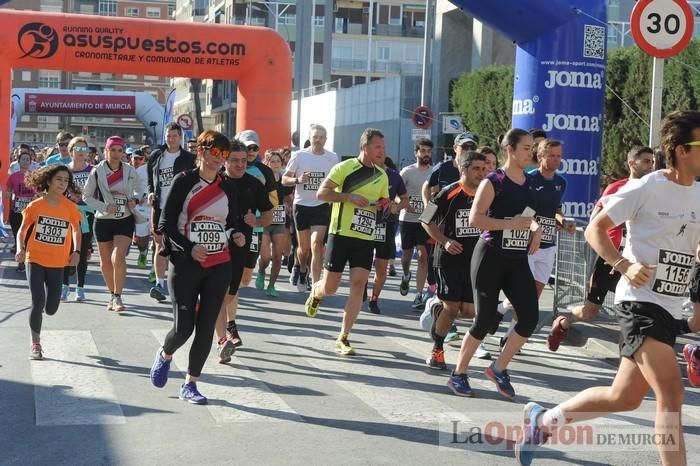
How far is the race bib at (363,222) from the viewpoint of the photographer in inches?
376

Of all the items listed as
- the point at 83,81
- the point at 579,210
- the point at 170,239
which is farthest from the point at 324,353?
the point at 83,81

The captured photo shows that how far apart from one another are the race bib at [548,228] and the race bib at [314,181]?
4.32m

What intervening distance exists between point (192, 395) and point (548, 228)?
12.4 feet

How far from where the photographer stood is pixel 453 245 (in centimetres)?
895

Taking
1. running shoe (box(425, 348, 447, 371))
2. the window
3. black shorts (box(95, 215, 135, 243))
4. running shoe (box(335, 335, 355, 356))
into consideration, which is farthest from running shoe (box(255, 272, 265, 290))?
the window

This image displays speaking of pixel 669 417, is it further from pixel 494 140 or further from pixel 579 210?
pixel 494 140

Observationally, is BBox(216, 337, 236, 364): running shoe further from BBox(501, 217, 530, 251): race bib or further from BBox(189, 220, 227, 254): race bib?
BBox(501, 217, 530, 251): race bib

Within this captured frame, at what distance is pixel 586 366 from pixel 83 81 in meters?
109

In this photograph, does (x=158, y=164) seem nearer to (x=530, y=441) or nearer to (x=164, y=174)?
(x=164, y=174)

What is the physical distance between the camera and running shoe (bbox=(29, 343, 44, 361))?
895 cm

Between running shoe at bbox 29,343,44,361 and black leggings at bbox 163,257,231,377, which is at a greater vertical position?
black leggings at bbox 163,257,231,377

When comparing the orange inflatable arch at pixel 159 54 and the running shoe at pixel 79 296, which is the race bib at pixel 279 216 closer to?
the running shoe at pixel 79 296

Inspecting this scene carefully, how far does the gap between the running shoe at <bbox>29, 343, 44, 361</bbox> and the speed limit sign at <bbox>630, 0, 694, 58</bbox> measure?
19.0 feet

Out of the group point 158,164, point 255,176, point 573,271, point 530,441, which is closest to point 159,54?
point 158,164
